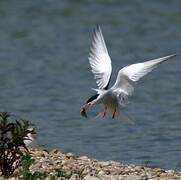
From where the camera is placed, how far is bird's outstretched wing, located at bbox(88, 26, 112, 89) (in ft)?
34.3

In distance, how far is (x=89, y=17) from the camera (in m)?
20.3

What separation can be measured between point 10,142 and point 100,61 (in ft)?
8.41

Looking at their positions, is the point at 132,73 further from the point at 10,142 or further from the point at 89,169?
the point at 10,142

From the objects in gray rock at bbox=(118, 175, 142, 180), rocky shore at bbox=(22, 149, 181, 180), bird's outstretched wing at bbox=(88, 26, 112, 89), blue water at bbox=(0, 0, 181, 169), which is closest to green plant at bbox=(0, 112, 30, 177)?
rocky shore at bbox=(22, 149, 181, 180)

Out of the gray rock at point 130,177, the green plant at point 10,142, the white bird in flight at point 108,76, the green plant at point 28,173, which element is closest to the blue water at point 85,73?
the white bird in flight at point 108,76

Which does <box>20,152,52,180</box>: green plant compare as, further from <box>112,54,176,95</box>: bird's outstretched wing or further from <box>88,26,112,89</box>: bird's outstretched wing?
<box>88,26,112,89</box>: bird's outstretched wing

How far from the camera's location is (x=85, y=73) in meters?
15.4

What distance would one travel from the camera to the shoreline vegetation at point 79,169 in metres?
8.30

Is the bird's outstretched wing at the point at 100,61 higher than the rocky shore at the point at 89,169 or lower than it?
higher

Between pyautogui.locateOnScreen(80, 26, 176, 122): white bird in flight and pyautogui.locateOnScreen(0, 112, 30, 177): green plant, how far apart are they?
4.63 feet

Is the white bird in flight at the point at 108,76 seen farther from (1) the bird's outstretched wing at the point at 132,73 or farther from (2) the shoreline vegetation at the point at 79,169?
(2) the shoreline vegetation at the point at 79,169

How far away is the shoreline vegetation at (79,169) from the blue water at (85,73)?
844mm

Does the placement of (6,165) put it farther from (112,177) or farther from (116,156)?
(116,156)

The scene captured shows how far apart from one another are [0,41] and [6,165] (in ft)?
33.4
